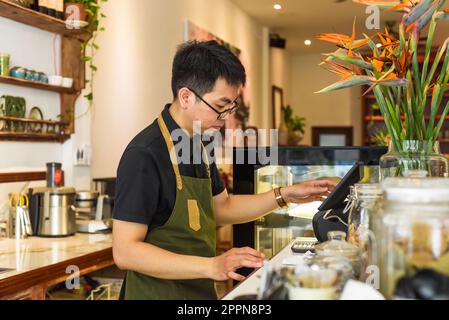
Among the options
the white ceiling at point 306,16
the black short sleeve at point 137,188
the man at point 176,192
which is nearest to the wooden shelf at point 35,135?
the man at point 176,192

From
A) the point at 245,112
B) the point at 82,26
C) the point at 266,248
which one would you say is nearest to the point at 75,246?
the point at 266,248

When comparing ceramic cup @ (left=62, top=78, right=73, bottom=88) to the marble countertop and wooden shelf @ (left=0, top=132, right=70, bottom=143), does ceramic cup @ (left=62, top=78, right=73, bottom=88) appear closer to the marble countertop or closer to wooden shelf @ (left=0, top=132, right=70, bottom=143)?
wooden shelf @ (left=0, top=132, right=70, bottom=143)

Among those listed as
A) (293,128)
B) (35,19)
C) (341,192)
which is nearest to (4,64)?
(35,19)

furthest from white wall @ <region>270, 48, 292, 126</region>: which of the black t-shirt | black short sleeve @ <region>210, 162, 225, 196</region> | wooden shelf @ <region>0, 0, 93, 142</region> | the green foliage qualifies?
the black t-shirt

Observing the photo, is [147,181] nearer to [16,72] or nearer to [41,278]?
[41,278]

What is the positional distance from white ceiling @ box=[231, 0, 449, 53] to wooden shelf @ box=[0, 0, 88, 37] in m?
4.34

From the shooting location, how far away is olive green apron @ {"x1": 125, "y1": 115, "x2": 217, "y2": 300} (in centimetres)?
188

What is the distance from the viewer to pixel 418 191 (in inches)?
41.9

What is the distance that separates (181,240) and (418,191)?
1012 mm

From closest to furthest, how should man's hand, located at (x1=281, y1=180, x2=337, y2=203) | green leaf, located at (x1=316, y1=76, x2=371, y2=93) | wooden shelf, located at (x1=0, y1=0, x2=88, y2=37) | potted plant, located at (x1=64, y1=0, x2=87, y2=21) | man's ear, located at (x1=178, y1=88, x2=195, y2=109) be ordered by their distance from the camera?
green leaf, located at (x1=316, y1=76, x2=371, y2=93) < man's ear, located at (x1=178, y1=88, x2=195, y2=109) < man's hand, located at (x1=281, y1=180, x2=337, y2=203) < wooden shelf, located at (x1=0, y1=0, x2=88, y2=37) < potted plant, located at (x1=64, y1=0, x2=87, y2=21)

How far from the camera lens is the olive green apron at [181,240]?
1.88 metres

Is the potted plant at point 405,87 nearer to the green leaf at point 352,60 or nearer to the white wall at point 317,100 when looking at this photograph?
the green leaf at point 352,60

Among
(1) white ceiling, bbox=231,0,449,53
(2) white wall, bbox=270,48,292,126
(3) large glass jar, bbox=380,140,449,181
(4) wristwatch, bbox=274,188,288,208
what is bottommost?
(4) wristwatch, bbox=274,188,288,208
